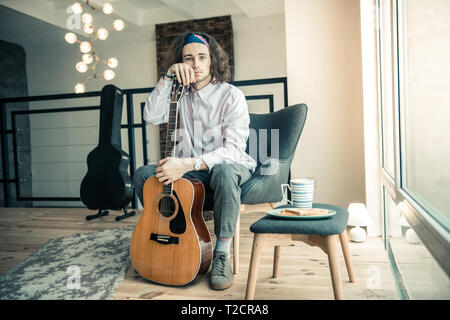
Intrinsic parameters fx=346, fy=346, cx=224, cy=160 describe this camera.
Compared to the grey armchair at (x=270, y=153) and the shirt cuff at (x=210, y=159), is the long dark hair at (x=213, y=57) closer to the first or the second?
the grey armchair at (x=270, y=153)

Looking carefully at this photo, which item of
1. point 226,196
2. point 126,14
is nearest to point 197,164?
point 226,196

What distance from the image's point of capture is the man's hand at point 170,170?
4.52 ft

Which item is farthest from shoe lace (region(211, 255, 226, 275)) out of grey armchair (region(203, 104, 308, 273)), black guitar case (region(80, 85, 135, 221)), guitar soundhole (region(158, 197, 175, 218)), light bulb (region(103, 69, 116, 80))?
light bulb (region(103, 69, 116, 80))

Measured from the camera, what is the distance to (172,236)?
1377 millimetres

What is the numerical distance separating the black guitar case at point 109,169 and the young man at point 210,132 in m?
0.96

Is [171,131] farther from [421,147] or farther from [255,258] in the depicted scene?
[421,147]

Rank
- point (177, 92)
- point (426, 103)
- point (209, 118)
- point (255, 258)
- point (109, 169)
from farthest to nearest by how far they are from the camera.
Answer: point (109, 169) → point (209, 118) → point (177, 92) → point (255, 258) → point (426, 103)

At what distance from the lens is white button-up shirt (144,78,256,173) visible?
158 centimetres

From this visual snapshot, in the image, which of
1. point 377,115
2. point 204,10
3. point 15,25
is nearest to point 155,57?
point 204,10

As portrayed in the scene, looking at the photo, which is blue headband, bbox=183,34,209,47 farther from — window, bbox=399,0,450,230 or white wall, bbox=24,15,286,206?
white wall, bbox=24,15,286,206

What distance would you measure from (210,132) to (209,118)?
0.22 feet

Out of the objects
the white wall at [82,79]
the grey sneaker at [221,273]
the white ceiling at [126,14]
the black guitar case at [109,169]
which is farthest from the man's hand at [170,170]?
the white wall at [82,79]
